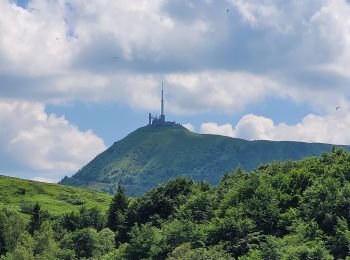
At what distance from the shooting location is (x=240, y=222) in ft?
374

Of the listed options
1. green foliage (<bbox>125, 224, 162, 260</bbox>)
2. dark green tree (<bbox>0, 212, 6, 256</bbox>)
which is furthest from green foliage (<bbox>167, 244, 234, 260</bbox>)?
dark green tree (<bbox>0, 212, 6, 256</bbox>)

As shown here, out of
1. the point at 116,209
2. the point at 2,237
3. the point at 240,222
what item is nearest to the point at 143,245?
the point at 240,222

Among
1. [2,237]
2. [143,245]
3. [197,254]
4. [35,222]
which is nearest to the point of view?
[197,254]

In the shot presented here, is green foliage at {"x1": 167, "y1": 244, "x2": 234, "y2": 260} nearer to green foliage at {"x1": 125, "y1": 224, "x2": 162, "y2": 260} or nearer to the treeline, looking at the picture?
the treeline

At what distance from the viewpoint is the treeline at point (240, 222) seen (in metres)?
102

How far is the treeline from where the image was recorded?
102m

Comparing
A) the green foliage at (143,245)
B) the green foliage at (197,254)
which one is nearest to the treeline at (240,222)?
the green foliage at (143,245)

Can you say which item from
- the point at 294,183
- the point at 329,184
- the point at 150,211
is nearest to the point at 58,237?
the point at 150,211

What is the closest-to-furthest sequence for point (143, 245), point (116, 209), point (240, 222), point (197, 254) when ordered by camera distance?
point (197, 254) < point (240, 222) < point (143, 245) < point (116, 209)

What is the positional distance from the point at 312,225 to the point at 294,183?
25.2 m

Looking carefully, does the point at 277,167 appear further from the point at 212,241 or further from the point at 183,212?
the point at 212,241

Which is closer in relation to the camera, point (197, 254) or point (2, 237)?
point (197, 254)

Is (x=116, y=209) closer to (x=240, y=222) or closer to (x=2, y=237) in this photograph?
(x=2, y=237)

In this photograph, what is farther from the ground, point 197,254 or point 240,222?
point 240,222
